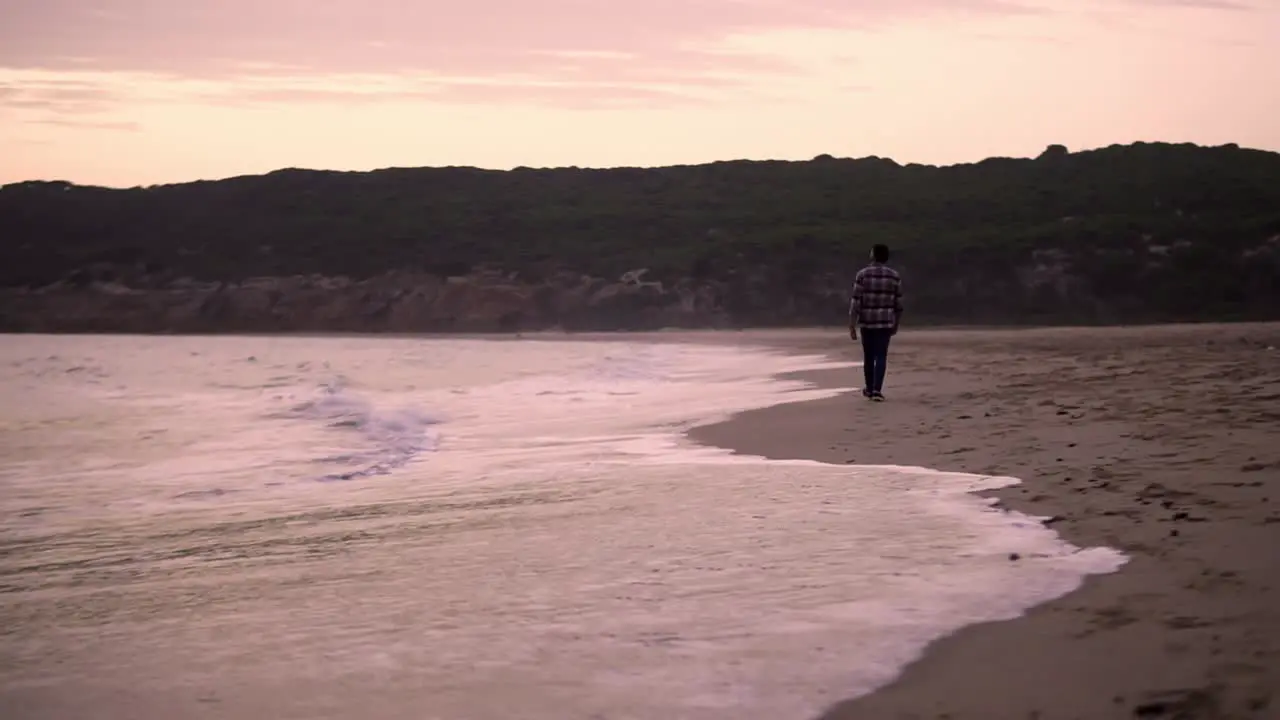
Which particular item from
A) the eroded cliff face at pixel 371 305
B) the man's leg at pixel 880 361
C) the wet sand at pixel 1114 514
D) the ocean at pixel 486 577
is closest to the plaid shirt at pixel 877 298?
the man's leg at pixel 880 361

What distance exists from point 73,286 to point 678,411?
67771 mm

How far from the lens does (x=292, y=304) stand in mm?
67938

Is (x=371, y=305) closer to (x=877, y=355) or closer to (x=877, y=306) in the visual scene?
(x=877, y=306)

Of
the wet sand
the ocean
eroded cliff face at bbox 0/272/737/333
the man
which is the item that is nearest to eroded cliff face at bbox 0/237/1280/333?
eroded cliff face at bbox 0/272/737/333

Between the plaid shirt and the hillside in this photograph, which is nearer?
the plaid shirt

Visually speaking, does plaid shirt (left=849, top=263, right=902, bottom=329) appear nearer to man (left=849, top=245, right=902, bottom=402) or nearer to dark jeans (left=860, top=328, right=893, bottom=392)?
man (left=849, top=245, right=902, bottom=402)

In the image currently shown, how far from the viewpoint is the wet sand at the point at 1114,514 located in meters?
3.39

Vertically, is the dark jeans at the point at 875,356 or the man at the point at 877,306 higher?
the man at the point at 877,306

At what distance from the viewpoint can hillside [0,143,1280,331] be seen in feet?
179

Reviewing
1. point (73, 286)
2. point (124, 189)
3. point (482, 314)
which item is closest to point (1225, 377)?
point (482, 314)

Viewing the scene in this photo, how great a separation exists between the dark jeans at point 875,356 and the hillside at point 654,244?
39.1 meters

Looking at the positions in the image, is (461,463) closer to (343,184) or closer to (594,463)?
(594,463)

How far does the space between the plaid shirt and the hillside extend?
3869 cm

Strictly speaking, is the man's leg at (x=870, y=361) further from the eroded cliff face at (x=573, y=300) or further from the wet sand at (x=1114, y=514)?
the eroded cliff face at (x=573, y=300)
